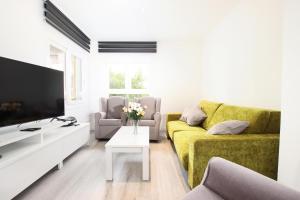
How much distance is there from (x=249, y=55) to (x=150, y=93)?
2997 millimetres

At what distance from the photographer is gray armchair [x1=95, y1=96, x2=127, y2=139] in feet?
13.8

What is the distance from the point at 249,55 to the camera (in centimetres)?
278

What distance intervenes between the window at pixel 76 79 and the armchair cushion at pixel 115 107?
0.74m

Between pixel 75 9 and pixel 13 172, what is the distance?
9.06 ft

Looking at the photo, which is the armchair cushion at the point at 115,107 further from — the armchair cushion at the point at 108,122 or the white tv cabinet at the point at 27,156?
the white tv cabinet at the point at 27,156

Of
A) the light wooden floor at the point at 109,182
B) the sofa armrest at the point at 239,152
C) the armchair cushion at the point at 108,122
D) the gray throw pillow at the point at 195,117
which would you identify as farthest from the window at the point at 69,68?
the sofa armrest at the point at 239,152

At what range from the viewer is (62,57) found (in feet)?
12.6

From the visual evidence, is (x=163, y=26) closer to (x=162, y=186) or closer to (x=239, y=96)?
(x=239, y=96)

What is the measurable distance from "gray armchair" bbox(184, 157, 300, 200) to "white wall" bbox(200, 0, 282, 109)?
1540 mm

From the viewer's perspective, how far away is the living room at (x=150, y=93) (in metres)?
1.73

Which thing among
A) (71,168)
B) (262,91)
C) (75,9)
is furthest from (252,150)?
(75,9)

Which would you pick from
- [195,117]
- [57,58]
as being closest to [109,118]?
[57,58]

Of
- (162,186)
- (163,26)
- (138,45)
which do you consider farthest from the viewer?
(138,45)

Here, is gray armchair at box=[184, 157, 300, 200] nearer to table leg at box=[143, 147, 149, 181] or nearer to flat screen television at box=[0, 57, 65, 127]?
table leg at box=[143, 147, 149, 181]
